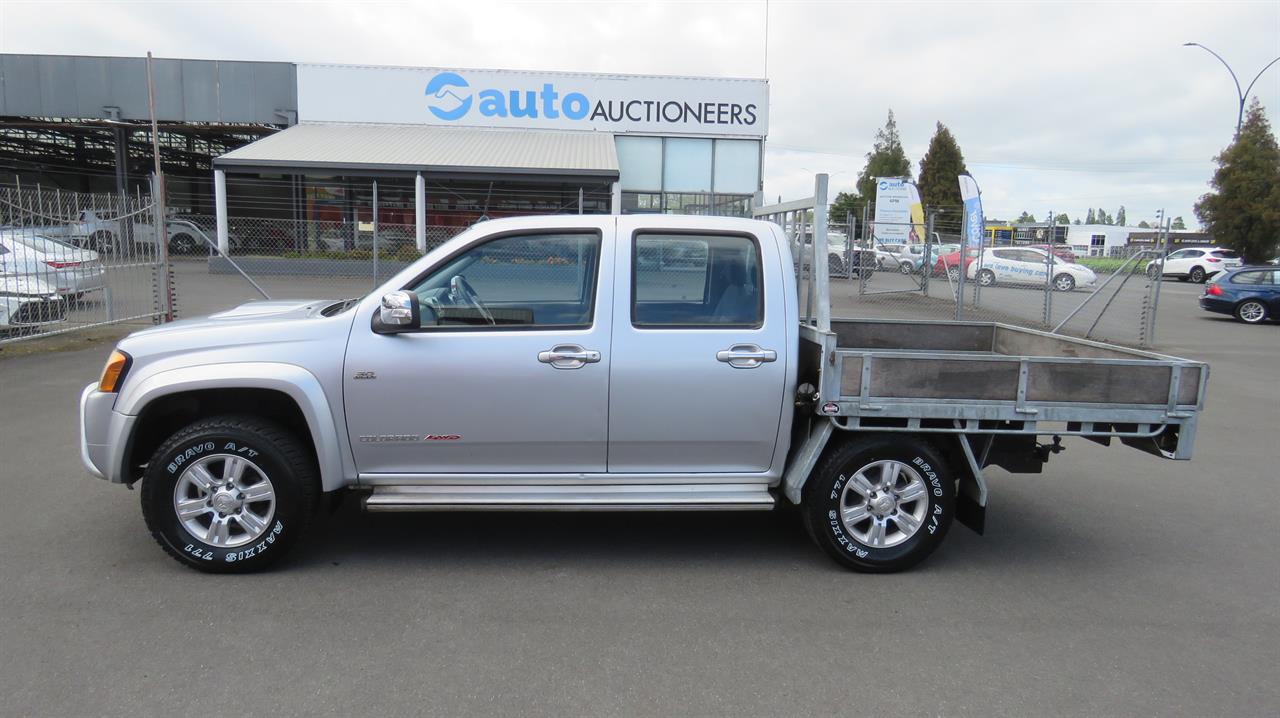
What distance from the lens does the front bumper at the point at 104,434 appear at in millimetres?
4473

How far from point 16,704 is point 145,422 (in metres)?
1.72

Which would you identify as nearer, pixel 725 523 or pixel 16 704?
pixel 16 704

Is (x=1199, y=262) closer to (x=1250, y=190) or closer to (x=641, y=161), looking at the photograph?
(x=1250, y=190)

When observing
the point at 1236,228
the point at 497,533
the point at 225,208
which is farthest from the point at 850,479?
the point at 1236,228

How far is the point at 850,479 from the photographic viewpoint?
4.67 meters

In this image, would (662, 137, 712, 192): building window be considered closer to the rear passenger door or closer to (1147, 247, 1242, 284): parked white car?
the rear passenger door

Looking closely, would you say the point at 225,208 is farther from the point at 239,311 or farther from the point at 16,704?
the point at 16,704

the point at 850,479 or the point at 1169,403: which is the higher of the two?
the point at 1169,403

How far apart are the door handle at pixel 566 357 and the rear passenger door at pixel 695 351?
0.15 meters

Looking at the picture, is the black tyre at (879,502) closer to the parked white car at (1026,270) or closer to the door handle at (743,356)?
the door handle at (743,356)

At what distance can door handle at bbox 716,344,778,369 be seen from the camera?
4.55 m

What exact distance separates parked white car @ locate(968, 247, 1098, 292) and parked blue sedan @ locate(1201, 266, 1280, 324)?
4090 mm

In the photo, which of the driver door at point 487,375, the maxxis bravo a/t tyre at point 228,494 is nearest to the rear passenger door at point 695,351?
the driver door at point 487,375

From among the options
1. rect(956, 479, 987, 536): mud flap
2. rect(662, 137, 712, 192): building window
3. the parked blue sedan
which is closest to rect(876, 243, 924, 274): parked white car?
the parked blue sedan
